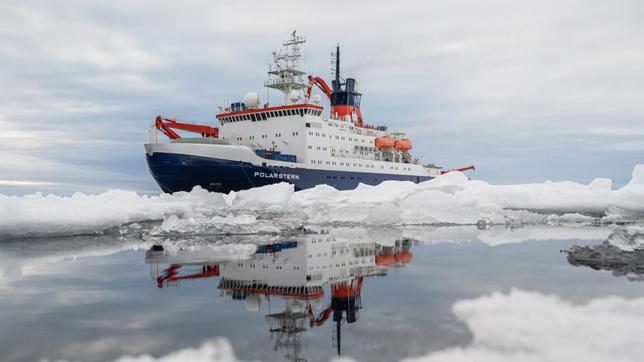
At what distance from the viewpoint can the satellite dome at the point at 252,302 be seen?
7.31m

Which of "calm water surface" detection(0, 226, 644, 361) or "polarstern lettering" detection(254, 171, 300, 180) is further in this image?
"polarstern lettering" detection(254, 171, 300, 180)

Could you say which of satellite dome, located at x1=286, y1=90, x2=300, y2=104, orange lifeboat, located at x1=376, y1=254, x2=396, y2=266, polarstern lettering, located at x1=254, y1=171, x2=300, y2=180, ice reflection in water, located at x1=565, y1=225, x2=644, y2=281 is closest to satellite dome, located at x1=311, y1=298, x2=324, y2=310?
orange lifeboat, located at x1=376, y1=254, x2=396, y2=266

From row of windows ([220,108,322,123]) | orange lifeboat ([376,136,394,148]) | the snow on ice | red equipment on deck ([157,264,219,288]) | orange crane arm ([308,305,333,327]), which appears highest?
row of windows ([220,108,322,123])

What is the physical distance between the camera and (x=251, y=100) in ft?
118

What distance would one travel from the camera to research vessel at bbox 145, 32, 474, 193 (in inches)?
1173

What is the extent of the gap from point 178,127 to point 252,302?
29286 millimetres

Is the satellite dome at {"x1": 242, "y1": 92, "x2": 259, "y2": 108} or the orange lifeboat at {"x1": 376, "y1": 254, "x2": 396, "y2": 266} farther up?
the satellite dome at {"x1": 242, "y1": 92, "x2": 259, "y2": 108}

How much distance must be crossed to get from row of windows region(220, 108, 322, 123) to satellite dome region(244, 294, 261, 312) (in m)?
26.9

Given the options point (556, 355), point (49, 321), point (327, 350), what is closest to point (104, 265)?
point (49, 321)

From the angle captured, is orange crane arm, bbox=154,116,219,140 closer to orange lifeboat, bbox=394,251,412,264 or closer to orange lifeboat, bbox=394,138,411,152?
orange lifeboat, bbox=394,138,411,152

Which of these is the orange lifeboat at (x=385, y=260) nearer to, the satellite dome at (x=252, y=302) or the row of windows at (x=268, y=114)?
the satellite dome at (x=252, y=302)

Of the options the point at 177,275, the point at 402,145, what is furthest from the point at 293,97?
the point at 177,275

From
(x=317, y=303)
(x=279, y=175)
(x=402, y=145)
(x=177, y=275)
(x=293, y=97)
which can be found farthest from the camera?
(x=402, y=145)

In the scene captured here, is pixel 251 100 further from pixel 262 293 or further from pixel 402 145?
pixel 262 293
